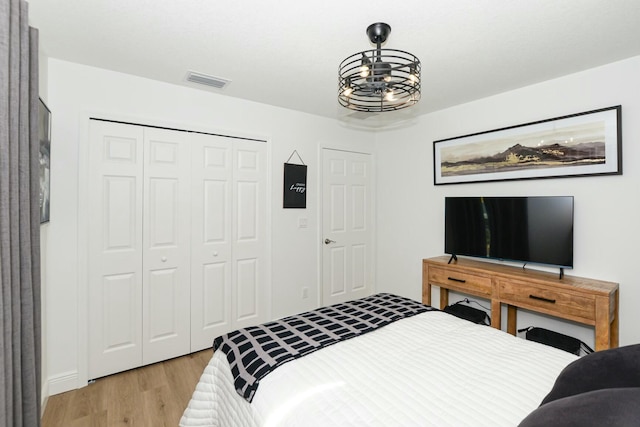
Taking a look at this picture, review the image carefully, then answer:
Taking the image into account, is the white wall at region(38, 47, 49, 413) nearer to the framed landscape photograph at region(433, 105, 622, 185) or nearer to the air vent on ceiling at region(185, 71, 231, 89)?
the air vent on ceiling at region(185, 71, 231, 89)

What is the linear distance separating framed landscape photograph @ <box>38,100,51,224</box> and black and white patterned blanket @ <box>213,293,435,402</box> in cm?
145

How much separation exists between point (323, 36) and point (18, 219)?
1816 mm

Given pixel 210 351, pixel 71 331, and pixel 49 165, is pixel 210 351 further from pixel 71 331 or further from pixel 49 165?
pixel 49 165

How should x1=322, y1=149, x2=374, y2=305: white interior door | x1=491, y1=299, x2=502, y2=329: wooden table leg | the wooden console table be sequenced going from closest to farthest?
the wooden console table
x1=491, y1=299, x2=502, y2=329: wooden table leg
x1=322, y1=149, x2=374, y2=305: white interior door

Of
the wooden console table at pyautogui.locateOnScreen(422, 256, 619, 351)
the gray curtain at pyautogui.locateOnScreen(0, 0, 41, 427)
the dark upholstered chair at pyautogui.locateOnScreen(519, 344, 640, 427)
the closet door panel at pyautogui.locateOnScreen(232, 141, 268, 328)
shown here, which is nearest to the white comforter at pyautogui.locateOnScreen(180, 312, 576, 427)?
the dark upholstered chair at pyautogui.locateOnScreen(519, 344, 640, 427)

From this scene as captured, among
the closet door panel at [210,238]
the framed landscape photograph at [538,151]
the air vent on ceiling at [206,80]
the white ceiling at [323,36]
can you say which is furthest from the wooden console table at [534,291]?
the air vent on ceiling at [206,80]

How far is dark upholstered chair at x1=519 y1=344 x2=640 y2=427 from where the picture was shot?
0.63 meters

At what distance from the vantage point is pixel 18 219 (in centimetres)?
118

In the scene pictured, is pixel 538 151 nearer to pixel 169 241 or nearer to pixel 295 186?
pixel 295 186

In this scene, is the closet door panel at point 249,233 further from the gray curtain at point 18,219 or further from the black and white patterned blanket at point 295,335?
the gray curtain at point 18,219

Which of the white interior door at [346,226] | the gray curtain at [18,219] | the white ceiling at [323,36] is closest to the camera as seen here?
the gray curtain at [18,219]

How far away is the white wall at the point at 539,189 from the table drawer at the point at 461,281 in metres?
0.46

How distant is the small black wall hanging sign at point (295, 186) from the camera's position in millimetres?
3447

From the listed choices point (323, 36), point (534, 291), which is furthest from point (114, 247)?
point (534, 291)
